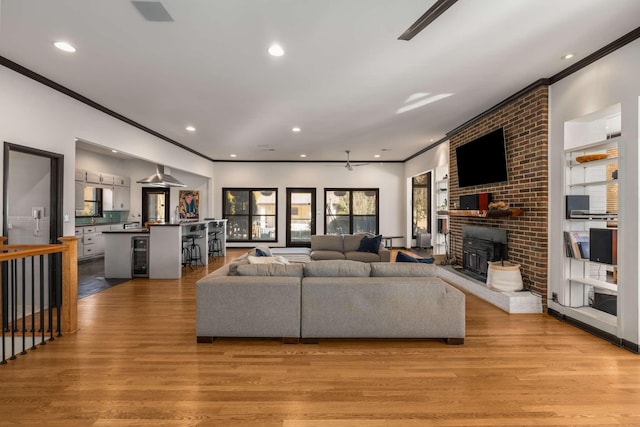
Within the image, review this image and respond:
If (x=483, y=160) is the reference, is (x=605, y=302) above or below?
below

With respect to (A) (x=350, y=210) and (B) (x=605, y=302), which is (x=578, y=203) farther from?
(A) (x=350, y=210)

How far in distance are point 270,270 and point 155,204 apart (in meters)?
8.15

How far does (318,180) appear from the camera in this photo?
10305 millimetres

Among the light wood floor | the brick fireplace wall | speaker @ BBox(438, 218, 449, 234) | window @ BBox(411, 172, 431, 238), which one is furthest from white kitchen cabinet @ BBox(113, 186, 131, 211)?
the brick fireplace wall

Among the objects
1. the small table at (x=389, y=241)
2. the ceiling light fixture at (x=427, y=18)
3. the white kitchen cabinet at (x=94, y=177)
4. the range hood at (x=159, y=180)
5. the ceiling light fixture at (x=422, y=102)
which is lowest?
the small table at (x=389, y=241)

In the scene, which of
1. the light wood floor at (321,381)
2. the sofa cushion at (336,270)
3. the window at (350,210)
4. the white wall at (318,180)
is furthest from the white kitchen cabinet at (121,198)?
the sofa cushion at (336,270)

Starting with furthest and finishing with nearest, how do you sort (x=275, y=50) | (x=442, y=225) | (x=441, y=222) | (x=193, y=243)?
(x=441, y=222), (x=442, y=225), (x=193, y=243), (x=275, y=50)

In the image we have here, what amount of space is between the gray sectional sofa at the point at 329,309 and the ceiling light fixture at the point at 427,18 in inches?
90.2

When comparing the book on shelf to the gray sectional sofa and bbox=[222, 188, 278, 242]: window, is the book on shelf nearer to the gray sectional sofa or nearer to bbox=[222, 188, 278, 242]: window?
the gray sectional sofa

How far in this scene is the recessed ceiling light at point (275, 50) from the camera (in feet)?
10.2

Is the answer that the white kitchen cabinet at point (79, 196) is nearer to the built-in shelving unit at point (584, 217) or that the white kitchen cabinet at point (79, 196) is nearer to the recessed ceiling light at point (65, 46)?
the recessed ceiling light at point (65, 46)

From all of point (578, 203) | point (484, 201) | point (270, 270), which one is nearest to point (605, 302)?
point (578, 203)

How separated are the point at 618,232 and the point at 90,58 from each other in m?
5.71

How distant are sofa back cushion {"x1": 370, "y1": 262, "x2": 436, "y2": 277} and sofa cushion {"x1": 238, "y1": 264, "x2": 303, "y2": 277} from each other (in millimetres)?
822
